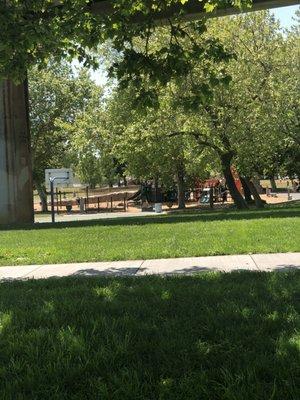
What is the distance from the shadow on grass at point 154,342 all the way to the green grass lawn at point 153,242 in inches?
136

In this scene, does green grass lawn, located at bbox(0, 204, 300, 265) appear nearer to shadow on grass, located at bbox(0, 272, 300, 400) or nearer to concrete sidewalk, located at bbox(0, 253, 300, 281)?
concrete sidewalk, located at bbox(0, 253, 300, 281)

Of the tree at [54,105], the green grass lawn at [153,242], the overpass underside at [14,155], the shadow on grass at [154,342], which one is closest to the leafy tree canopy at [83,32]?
the shadow on grass at [154,342]

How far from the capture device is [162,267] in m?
8.80

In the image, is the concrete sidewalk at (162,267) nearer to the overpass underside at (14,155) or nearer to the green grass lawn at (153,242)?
the green grass lawn at (153,242)

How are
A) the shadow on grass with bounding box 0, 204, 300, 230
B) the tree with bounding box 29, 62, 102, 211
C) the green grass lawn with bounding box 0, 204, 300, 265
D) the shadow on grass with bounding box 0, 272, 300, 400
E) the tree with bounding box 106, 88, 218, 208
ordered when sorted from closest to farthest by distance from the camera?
the shadow on grass with bounding box 0, 272, 300, 400, the green grass lawn with bounding box 0, 204, 300, 265, the shadow on grass with bounding box 0, 204, 300, 230, the tree with bounding box 106, 88, 218, 208, the tree with bounding box 29, 62, 102, 211

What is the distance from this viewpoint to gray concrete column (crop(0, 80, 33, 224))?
2141 cm

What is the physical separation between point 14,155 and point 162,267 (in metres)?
14.2

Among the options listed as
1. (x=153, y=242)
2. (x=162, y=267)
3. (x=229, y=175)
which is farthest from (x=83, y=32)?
(x=229, y=175)

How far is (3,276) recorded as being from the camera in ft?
29.0

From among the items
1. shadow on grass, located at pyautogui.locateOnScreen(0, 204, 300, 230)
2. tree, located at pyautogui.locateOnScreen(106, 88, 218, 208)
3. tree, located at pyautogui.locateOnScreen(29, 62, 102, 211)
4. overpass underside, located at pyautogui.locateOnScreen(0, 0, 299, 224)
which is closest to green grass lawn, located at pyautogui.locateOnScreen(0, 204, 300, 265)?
shadow on grass, located at pyautogui.locateOnScreen(0, 204, 300, 230)

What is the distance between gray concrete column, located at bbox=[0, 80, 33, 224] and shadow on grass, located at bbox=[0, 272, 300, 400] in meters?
15.6

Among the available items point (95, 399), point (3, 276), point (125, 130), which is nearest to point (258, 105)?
point (125, 130)

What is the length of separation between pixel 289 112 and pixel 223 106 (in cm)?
342

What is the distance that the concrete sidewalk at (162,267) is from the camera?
8320mm
